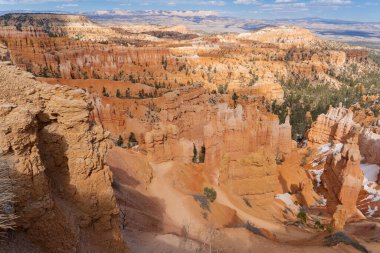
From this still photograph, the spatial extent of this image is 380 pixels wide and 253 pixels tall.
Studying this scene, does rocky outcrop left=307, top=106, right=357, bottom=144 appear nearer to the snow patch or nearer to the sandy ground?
the snow patch

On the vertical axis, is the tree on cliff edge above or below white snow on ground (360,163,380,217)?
above

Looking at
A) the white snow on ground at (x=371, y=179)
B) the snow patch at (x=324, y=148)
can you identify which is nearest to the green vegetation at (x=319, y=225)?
the white snow on ground at (x=371, y=179)

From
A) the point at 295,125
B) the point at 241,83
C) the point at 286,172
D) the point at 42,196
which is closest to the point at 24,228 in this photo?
the point at 42,196

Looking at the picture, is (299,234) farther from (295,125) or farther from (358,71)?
(358,71)

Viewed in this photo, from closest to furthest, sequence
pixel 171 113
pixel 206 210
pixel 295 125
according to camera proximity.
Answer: pixel 206 210
pixel 171 113
pixel 295 125

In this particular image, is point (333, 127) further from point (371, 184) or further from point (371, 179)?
point (371, 184)

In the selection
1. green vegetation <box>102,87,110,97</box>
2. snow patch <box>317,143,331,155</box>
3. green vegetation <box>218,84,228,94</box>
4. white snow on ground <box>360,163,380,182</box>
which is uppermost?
green vegetation <box>102,87,110,97</box>

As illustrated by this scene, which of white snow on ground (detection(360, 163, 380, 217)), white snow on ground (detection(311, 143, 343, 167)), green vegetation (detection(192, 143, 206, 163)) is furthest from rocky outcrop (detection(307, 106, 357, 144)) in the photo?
green vegetation (detection(192, 143, 206, 163))
